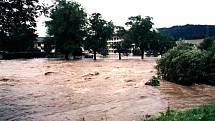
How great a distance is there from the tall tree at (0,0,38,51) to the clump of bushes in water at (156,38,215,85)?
12208mm

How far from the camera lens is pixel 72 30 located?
273 ft

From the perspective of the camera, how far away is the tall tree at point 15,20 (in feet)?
48.4

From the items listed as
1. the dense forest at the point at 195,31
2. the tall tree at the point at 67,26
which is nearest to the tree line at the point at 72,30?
the tall tree at the point at 67,26

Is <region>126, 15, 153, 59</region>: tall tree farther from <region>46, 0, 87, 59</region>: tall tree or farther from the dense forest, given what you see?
the dense forest

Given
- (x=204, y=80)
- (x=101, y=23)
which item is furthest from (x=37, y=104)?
(x=101, y=23)

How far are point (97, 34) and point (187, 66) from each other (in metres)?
70.8

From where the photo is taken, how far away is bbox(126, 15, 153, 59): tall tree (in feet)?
342

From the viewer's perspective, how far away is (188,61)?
25297 millimetres

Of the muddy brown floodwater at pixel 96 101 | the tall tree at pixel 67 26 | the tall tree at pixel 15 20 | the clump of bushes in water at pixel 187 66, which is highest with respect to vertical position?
the tall tree at pixel 67 26

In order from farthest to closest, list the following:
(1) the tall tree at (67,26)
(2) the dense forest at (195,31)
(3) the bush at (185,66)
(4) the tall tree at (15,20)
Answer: (2) the dense forest at (195,31) → (1) the tall tree at (67,26) → (3) the bush at (185,66) → (4) the tall tree at (15,20)

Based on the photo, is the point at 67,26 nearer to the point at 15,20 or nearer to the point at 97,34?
the point at 97,34

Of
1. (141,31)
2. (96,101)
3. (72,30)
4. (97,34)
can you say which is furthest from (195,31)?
(96,101)

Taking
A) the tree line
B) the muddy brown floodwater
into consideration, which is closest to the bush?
the muddy brown floodwater

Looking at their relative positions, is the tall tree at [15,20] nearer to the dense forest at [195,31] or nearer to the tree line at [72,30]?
the tree line at [72,30]
